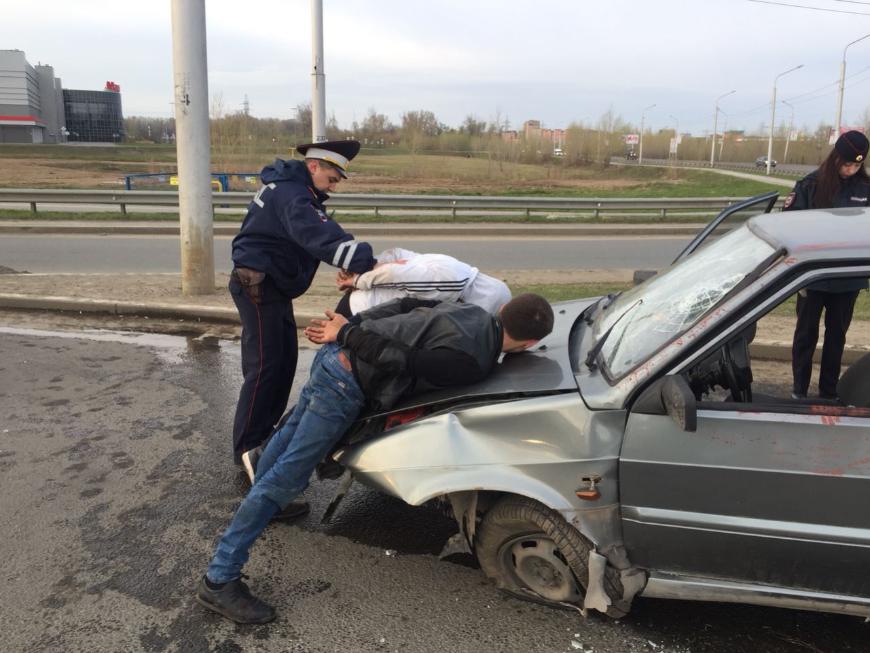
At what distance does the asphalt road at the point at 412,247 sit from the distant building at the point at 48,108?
64.1 metres

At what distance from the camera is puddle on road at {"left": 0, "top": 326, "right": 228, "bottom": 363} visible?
267 inches

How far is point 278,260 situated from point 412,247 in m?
11.9

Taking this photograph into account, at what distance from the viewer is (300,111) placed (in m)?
41.4

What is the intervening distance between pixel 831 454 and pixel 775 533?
1.10 ft

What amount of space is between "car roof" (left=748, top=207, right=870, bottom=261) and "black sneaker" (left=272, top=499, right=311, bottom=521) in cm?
253

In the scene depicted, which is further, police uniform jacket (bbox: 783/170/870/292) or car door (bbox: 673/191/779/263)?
police uniform jacket (bbox: 783/170/870/292)

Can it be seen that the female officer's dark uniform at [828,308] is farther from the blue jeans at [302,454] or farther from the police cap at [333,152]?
the blue jeans at [302,454]

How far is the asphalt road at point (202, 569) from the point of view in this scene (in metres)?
2.69

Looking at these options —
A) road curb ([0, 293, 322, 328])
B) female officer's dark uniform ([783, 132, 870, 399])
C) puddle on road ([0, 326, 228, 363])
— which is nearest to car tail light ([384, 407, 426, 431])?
female officer's dark uniform ([783, 132, 870, 399])

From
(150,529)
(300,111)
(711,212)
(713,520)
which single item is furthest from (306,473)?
(300,111)

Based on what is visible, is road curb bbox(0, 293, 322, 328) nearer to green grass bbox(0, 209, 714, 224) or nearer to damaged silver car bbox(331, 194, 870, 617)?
damaged silver car bbox(331, 194, 870, 617)

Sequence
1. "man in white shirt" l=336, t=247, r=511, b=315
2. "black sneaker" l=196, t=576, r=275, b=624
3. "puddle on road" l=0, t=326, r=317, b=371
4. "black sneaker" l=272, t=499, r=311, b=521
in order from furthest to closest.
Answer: "puddle on road" l=0, t=326, r=317, b=371 < "black sneaker" l=272, t=499, r=311, b=521 < "man in white shirt" l=336, t=247, r=511, b=315 < "black sneaker" l=196, t=576, r=275, b=624

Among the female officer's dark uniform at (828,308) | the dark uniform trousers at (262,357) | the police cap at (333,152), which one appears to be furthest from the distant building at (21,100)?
the female officer's dark uniform at (828,308)

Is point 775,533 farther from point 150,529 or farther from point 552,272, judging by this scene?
point 552,272
